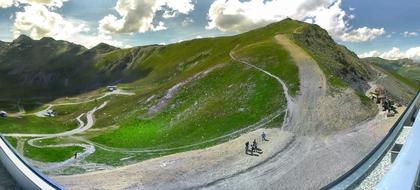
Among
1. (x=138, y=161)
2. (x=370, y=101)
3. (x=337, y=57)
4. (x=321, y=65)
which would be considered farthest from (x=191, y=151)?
(x=337, y=57)

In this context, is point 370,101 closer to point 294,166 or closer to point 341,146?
point 341,146

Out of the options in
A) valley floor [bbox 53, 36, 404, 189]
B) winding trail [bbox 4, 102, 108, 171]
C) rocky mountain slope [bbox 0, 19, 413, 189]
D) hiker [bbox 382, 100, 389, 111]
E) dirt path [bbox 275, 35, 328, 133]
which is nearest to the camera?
valley floor [bbox 53, 36, 404, 189]

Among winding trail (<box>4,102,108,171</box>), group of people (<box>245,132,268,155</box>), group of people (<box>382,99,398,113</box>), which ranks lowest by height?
winding trail (<box>4,102,108,171</box>)

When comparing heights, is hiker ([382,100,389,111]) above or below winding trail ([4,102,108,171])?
above

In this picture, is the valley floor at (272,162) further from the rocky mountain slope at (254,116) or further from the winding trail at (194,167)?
the rocky mountain slope at (254,116)

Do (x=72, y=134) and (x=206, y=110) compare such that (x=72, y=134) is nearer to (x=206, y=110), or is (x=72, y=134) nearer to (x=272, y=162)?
(x=206, y=110)

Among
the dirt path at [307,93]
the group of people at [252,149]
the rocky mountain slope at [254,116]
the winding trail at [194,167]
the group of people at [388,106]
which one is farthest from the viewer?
the group of people at [388,106]

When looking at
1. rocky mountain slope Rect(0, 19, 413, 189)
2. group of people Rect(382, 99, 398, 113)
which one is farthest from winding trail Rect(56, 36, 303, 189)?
group of people Rect(382, 99, 398, 113)

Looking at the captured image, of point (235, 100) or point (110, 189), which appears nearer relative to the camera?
point (110, 189)

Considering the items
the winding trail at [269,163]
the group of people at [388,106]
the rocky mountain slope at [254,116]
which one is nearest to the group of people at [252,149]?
the winding trail at [269,163]

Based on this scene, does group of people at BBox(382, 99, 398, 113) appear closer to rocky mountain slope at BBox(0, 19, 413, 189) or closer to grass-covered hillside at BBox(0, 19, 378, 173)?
rocky mountain slope at BBox(0, 19, 413, 189)

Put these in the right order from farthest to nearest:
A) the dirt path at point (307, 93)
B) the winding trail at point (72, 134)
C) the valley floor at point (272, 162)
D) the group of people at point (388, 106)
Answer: the winding trail at point (72, 134), the group of people at point (388, 106), the dirt path at point (307, 93), the valley floor at point (272, 162)
